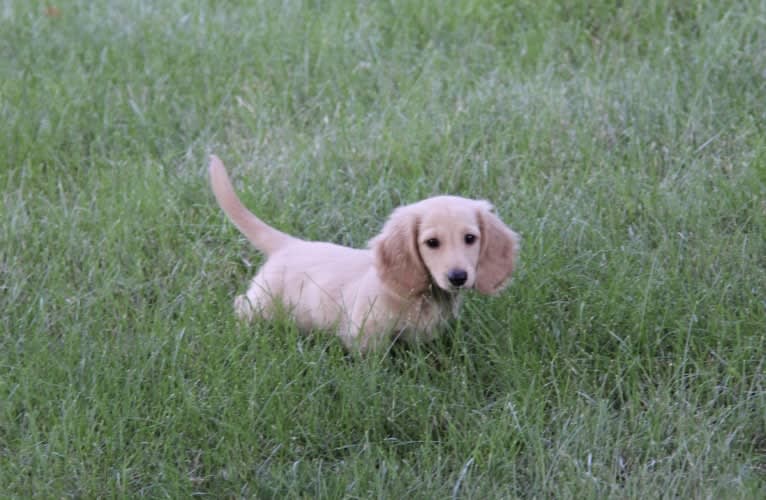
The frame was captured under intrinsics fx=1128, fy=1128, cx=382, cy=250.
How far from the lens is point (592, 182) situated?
4.63m

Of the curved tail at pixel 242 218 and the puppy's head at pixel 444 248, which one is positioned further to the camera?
the curved tail at pixel 242 218

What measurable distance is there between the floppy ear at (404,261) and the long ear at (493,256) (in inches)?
7.3

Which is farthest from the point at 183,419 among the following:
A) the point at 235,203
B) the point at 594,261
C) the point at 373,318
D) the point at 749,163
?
the point at 749,163

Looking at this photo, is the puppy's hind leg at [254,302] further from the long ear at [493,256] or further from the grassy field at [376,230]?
the long ear at [493,256]

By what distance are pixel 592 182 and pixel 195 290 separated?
5.51ft

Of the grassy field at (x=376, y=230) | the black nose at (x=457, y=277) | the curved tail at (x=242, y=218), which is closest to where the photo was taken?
the grassy field at (x=376, y=230)

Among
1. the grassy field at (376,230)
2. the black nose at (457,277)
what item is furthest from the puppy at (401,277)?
the grassy field at (376,230)

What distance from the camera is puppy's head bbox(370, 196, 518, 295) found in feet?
11.5

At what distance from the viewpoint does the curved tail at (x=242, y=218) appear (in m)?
4.07

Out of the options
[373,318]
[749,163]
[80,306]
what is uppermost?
[749,163]

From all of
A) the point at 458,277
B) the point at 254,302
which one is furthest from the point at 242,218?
the point at 458,277

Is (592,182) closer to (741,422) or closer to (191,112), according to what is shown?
(741,422)

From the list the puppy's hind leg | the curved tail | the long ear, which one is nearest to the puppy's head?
the long ear

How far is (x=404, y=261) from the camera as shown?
3.59m
